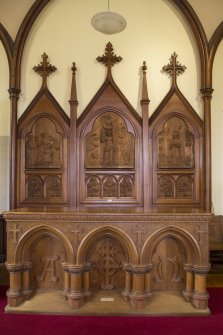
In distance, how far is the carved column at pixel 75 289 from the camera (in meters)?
3.02

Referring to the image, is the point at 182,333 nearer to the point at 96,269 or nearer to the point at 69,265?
the point at 96,269

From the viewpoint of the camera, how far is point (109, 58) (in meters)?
4.73

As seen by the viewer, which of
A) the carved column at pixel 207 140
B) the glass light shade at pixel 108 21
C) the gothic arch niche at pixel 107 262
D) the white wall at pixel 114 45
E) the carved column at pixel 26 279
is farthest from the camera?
the white wall at pixel 114 45

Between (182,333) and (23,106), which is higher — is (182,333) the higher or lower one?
the lower one

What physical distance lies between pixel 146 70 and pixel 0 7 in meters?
3.11

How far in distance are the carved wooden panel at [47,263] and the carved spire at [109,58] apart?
3.30 m

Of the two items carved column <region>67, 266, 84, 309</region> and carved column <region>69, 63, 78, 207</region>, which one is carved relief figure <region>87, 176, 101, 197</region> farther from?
carved column <region>67, 266, 84, 309</region>

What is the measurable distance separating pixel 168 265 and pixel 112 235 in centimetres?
85

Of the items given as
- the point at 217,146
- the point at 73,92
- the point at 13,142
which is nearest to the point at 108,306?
the point at 13,142

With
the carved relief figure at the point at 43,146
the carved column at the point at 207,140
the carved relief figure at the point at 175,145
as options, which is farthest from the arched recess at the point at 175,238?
the carved relief figure at the point at 43,146

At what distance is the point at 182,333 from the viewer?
8.55 feet

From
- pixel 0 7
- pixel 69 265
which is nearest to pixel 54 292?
pixel 69 265

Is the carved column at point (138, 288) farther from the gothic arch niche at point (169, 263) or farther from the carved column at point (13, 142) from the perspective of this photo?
the carved column at point (13, 142)

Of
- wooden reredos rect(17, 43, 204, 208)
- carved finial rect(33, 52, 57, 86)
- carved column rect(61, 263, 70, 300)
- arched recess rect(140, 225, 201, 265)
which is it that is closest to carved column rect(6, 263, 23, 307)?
carved column rect(61, 263, 70, 300)
